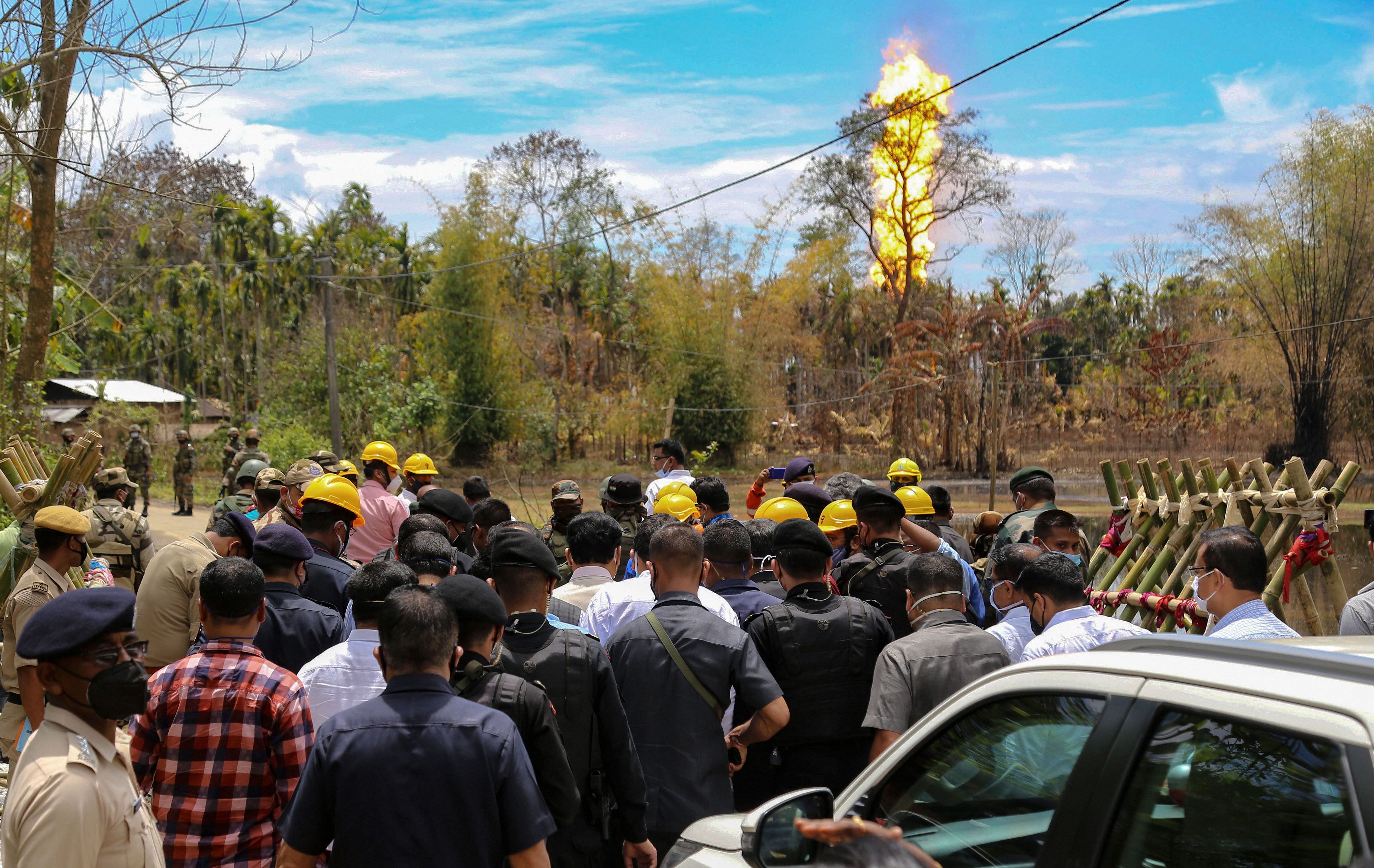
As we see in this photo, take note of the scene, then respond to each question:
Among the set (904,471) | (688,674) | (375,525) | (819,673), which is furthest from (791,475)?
(688,674)

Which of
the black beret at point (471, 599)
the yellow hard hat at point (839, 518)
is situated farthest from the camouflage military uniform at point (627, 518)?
the black beret at point (471, 599)

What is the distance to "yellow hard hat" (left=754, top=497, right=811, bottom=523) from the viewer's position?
5.80m

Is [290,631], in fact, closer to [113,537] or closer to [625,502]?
[625,502]

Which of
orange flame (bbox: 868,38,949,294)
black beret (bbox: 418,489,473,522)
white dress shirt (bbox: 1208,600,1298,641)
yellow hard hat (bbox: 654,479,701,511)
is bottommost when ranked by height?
white dress shirt (bbox: 1208,600,1298,641)

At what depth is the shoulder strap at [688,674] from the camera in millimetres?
3676

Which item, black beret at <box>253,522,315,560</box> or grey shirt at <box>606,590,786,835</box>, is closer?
grey shirt at <box>606,590,786,835</box>

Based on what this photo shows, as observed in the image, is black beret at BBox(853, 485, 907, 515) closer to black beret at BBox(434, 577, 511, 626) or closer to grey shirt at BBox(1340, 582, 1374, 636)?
grey shirt at BBox(1340, 582, 1374, 636)

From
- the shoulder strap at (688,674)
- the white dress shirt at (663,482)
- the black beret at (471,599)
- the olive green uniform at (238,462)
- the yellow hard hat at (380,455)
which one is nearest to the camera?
the black beret at (471,599)

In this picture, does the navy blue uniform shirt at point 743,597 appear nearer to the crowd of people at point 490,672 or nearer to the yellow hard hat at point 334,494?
the crowd of people at point 490,672

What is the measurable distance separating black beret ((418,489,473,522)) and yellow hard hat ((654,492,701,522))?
4.21ft

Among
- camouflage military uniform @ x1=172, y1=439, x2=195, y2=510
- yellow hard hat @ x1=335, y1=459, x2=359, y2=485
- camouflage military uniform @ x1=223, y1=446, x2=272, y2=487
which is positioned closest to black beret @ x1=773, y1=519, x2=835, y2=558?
yellow hard hat @ x1=335, y1=459, x2=359, y2=485

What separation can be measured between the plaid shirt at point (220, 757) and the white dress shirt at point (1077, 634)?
2607mm

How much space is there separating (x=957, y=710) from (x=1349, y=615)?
3196mm

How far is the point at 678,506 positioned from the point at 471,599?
127 inches
